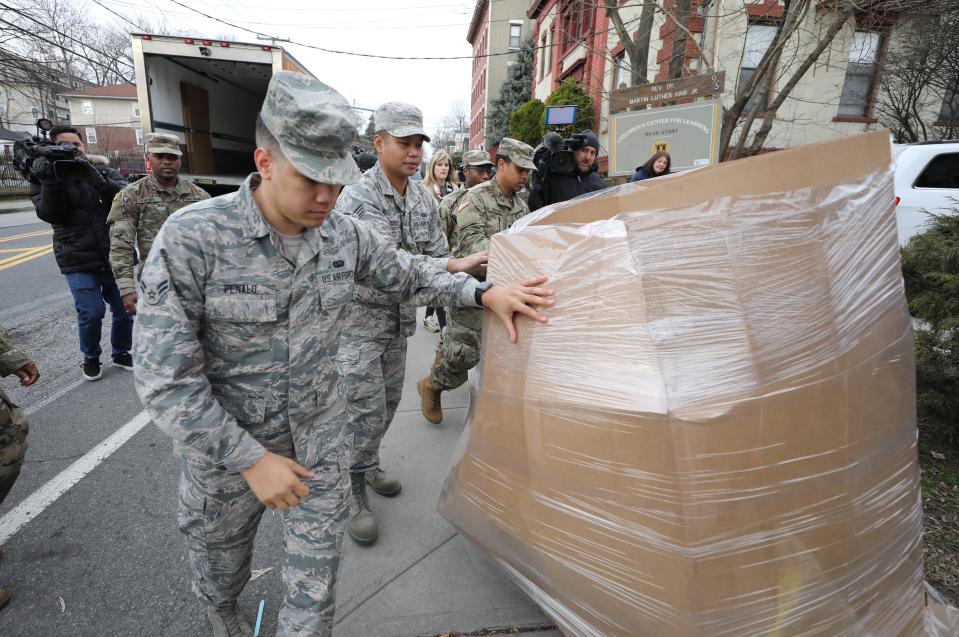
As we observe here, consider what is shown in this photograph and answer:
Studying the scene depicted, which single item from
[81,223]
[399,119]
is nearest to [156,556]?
[399,119]

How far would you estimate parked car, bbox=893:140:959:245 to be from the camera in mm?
5863

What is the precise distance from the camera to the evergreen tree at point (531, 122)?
1808cm

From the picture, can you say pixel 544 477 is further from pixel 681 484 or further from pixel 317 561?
pixel 317 561

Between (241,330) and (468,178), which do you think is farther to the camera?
(468,178)

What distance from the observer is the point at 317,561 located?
1458mm

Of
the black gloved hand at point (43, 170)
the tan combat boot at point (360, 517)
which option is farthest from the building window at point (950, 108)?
the black gloved hand at point (43, 170)

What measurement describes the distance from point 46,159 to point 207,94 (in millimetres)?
6873

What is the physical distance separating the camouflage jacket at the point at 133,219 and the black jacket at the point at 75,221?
0.72ft

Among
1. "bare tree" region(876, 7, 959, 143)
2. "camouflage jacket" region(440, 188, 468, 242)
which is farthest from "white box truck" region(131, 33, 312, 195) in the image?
"bare tree" region(876, 7, 959, 143)

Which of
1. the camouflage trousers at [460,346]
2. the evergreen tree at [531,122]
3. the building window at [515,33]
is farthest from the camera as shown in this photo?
the building window at [515,33]

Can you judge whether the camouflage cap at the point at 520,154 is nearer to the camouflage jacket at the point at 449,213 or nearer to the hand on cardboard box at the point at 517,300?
the camouflage jacket at the point at 449,213

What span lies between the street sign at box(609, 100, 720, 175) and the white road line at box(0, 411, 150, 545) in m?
4.81

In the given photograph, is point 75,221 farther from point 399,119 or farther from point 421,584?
point 421,584

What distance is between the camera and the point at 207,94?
959 cm
